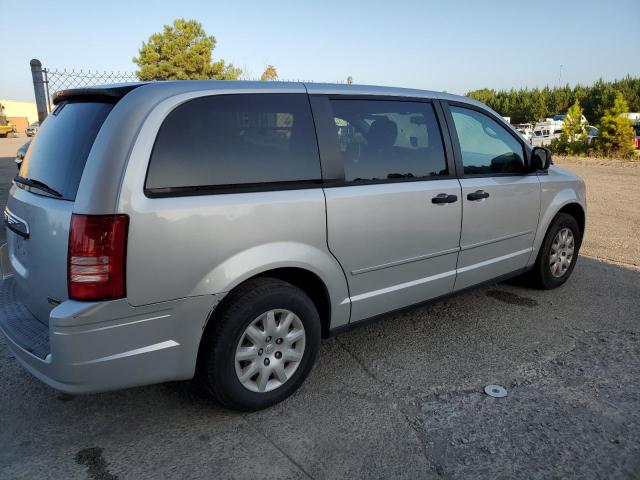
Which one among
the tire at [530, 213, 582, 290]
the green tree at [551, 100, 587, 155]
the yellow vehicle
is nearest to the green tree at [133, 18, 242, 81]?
the yellow vehicle

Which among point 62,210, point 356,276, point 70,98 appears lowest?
point 356,276

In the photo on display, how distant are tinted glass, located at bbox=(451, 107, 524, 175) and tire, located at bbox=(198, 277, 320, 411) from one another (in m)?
1.73

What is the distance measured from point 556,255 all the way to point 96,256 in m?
4.01

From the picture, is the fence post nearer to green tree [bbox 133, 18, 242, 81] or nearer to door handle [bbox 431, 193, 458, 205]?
door handle [bbox 431, 193, 458, 205]

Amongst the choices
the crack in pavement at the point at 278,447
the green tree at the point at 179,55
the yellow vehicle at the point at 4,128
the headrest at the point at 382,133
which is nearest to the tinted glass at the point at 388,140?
the headrest at the point at 382,133

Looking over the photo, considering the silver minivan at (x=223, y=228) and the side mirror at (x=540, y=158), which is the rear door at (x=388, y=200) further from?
the side mirror at (x=540, y=158)

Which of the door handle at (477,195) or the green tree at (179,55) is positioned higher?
the green tree at (179,55)

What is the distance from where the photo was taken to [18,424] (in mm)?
2629

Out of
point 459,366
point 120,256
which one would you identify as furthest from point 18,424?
point 459,366

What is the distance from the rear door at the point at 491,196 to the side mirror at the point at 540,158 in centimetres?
7

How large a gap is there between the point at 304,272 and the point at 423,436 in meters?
1.05

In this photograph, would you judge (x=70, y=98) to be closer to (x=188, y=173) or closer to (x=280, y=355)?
(x=188, y=173)

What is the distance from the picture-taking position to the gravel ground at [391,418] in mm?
2348

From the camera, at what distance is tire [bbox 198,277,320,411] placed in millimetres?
2535
